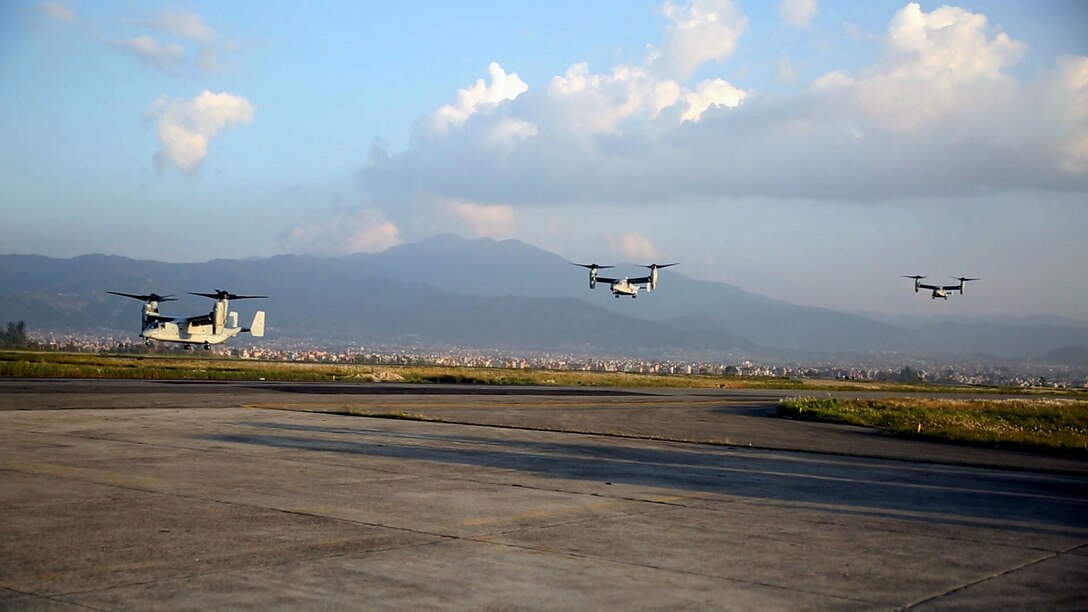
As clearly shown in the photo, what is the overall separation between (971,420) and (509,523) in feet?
96.1

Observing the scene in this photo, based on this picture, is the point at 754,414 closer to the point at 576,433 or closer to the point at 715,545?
the point at 576,433

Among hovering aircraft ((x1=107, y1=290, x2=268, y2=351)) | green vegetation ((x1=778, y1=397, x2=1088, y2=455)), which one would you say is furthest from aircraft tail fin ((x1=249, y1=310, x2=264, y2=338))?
green vegetation ((x1=778, y1=397, x2=1088, y2=455))

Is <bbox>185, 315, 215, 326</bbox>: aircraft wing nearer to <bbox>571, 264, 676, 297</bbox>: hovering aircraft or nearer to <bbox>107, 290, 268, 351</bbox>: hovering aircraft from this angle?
<bbox>107, 290, 268, 351</bbox>: hovering aircraft

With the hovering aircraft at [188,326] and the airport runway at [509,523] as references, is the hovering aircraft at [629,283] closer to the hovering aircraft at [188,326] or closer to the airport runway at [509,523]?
the hovering aircraft at [188,326]

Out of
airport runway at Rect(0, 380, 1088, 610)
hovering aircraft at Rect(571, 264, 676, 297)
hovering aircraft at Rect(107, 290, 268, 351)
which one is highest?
hovering aircraft at Rect(571, 264, 676, 297)

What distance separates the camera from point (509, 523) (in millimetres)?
11359

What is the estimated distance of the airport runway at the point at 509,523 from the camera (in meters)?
8.20

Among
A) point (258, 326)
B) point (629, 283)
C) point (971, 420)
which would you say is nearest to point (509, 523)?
point (971, 420)

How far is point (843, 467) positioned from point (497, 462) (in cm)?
653

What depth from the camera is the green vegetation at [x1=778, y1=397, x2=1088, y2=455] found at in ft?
90.2

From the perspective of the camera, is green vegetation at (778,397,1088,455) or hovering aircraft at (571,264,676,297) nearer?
green vegetation at (778,397,1088,455)

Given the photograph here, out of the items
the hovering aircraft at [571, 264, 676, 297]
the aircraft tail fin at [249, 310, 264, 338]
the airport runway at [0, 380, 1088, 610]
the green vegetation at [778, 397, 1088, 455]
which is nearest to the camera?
the airport runway at [0, 380, 1088, 610]

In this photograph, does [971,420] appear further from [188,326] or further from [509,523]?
[188,326]

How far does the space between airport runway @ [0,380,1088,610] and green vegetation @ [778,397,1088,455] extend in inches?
208
